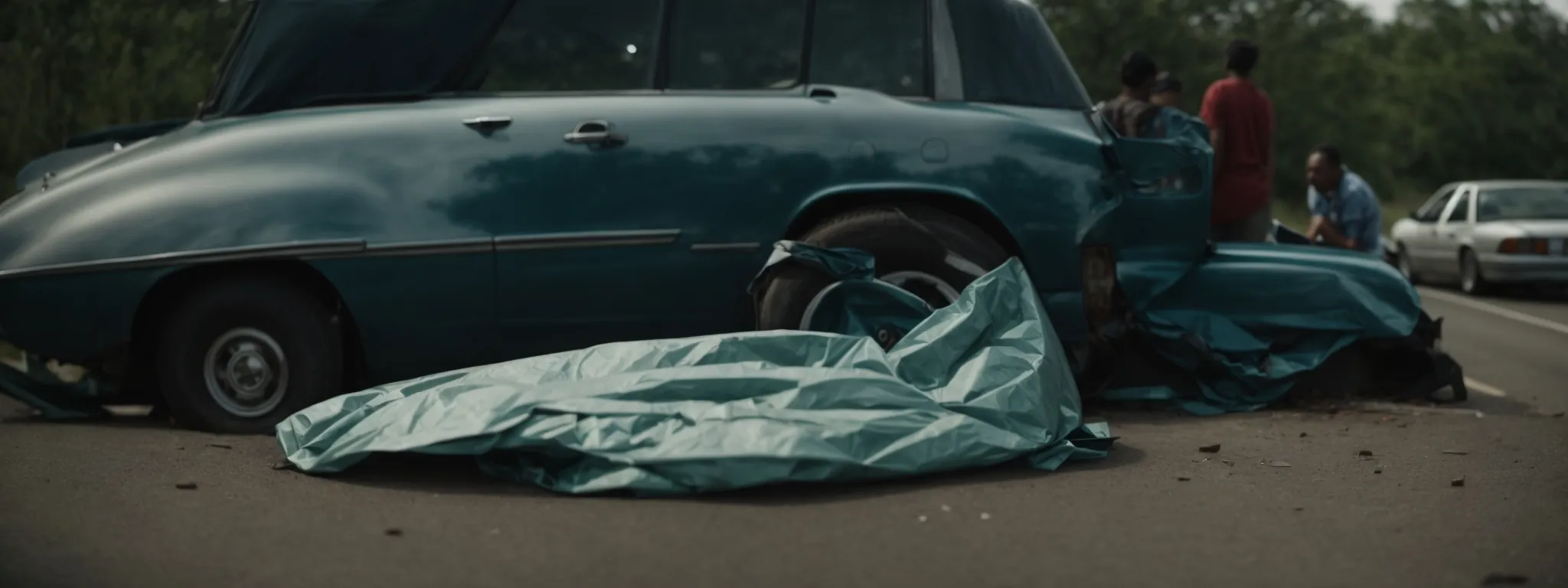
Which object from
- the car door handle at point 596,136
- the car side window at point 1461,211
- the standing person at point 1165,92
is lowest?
the car side window at point 1461,211

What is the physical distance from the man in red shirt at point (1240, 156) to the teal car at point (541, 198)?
205 centimetres

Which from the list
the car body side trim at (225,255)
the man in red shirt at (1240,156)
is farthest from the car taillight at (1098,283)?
the car body side trim at (225,255)

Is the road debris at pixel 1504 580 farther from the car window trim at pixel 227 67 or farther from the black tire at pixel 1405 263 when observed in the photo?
the black tire at pixel 1405 263

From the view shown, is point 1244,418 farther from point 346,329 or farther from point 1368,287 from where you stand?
point 346,329

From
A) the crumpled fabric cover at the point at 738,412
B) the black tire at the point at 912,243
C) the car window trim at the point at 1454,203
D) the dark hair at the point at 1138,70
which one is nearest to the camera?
the crumpled fabric cover at the point at 738,412

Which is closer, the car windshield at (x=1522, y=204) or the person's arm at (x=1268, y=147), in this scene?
the person's arm at (x=1268, y=147)

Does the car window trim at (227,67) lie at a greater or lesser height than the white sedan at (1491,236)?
greater

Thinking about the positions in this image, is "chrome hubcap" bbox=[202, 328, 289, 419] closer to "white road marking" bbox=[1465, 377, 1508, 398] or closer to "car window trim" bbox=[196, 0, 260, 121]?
"car window trim" bbox=[196, 0, 260, 121]

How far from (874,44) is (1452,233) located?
14546 millimetres

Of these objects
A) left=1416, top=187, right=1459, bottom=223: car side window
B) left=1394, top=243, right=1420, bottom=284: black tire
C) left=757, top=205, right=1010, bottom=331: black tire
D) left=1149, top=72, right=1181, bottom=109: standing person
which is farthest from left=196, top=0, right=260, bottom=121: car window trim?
left=1394, top=243, right=1420, bottom=284: black tire

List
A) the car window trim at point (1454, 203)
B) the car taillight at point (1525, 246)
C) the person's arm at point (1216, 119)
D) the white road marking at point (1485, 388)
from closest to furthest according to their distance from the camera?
the person's arm at point (1216, 119) < the white road marking at point (1485, 388) < the car taillight at point (1525, 246) < the car window trim at point (1454, 203)

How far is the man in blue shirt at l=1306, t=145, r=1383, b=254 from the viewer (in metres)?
11.3

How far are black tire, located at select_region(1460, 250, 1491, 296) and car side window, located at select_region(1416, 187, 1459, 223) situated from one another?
1156 millimetres

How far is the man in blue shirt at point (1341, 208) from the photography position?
11289 mm
